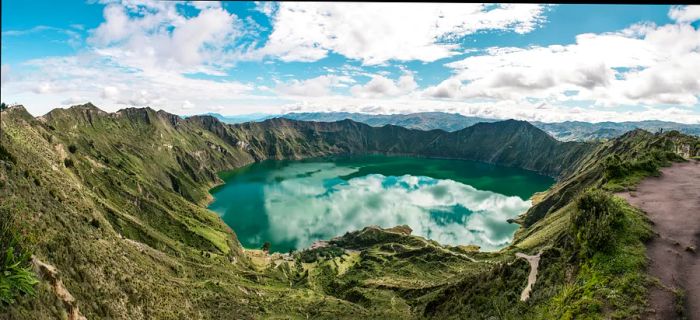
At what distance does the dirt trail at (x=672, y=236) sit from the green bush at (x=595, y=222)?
6.44ft

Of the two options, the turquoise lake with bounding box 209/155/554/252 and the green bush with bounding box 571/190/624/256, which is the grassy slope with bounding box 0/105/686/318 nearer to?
the green bush with bounding box 571/190/624/256

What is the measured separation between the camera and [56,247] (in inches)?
1300

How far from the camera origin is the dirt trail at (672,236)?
17.6 m

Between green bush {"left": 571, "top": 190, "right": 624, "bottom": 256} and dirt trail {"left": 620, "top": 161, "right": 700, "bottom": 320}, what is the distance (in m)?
1.96

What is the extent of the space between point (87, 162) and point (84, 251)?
204 ft

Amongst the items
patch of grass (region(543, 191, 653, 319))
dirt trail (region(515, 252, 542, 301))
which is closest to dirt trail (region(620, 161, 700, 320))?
patch of grass (region(543, 191, 653, 319))

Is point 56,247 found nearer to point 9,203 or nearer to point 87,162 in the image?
point 9,203

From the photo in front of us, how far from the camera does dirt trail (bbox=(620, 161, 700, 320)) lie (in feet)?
57.8

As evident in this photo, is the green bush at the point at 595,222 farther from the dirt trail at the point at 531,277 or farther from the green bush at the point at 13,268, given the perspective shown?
the green bush at the point at 13,268

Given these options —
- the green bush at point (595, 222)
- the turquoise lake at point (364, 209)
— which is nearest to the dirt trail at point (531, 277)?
the green bush at point (595, 222)

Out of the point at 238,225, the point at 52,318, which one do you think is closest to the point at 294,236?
the point at 238,225

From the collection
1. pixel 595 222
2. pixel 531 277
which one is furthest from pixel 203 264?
pixel 595 222

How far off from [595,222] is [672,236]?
146 inches

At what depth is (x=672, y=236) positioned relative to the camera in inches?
884
